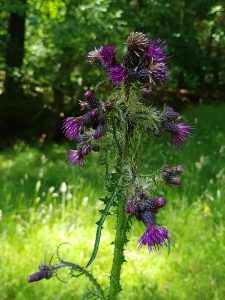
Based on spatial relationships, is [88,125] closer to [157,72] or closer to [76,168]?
[157,72]

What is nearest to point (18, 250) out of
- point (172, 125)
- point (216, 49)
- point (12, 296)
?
point (12, 296)

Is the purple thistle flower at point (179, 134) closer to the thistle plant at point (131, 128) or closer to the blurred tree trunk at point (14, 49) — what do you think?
the thistle plant at point (131, 128)

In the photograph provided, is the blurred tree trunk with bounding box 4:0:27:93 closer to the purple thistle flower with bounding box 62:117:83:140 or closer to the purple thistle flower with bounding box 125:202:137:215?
the purple thistle flower with bounding box 62:117:83:140

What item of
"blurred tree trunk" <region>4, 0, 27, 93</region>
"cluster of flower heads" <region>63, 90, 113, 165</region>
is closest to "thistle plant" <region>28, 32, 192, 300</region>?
"cluster of flower heads" <region>63, 90, 113, 165</region>

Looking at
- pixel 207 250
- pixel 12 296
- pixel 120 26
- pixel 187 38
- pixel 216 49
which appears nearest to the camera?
pixel 12 296

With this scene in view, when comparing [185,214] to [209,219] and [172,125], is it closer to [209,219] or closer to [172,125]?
[209,219]
